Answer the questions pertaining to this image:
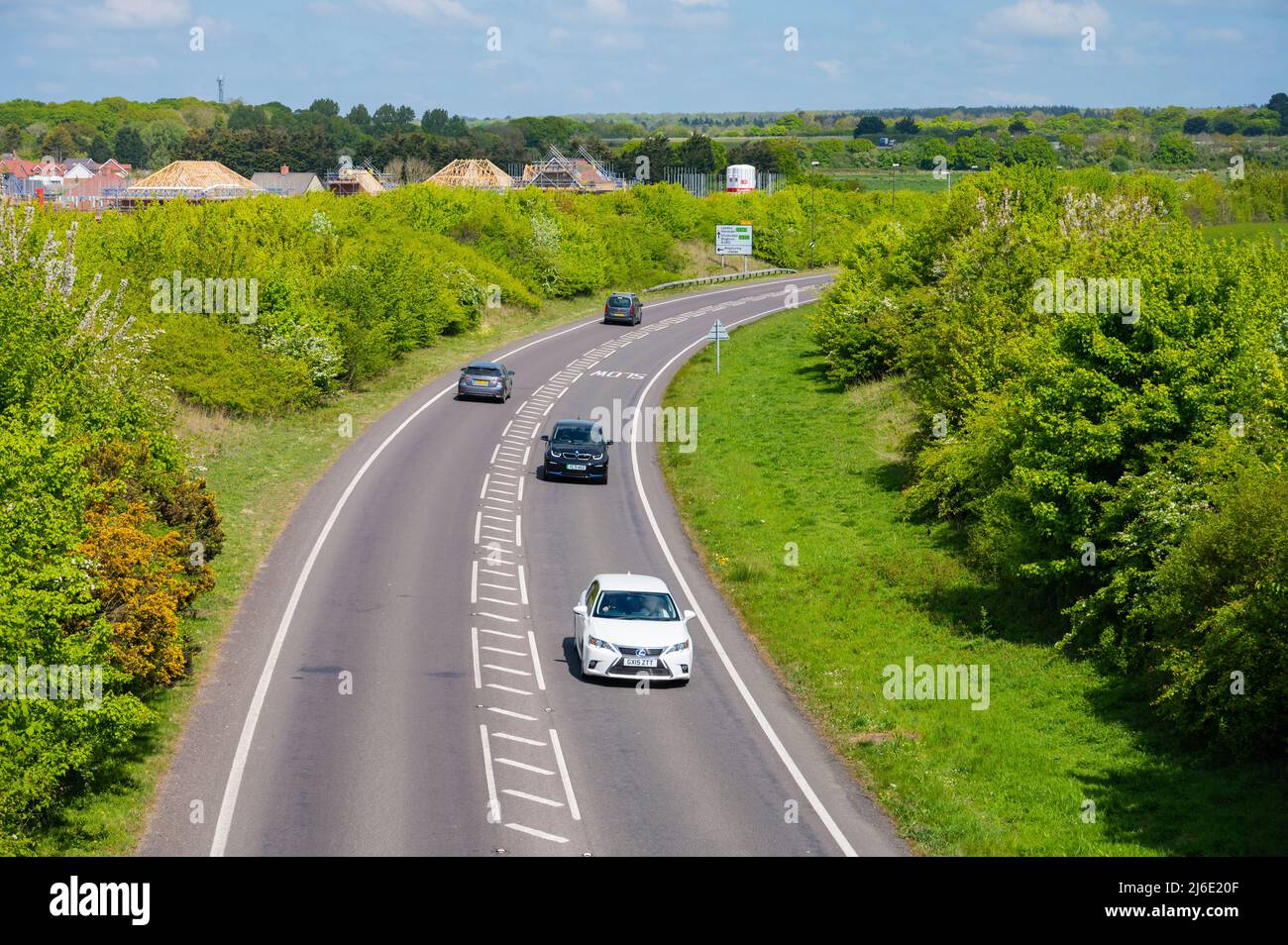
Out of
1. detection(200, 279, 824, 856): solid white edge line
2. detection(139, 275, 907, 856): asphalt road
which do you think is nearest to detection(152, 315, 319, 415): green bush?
detection(200, 279, 824, 856): solid white edge line

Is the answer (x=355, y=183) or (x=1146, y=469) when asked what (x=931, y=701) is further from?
(x=355, y=183)

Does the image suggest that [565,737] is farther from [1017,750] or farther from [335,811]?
[1017,750]

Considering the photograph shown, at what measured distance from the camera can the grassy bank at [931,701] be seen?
17797 millimetres

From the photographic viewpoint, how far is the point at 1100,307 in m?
26.9

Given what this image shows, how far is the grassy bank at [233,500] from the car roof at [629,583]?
748cm

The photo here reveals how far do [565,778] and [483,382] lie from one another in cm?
3309

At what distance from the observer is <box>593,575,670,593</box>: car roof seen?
24922 mm

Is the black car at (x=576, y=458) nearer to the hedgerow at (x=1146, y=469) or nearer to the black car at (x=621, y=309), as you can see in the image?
the hedgerow at (x=1146, y=469)

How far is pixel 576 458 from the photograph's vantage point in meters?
39.6

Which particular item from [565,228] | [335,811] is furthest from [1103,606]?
[565,228]

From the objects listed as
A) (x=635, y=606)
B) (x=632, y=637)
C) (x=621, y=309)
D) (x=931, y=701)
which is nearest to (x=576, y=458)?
(x=635, y=606)

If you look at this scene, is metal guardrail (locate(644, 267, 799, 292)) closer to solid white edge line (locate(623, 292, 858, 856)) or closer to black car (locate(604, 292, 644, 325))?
black car (locate(604, 292, 644, 325))

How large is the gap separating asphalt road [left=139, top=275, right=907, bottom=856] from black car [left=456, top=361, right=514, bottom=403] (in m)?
12.3

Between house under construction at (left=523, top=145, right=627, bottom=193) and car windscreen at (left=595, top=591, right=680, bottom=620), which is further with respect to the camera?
house under construction at (left=523, top=145, right=627, bottom=193)
